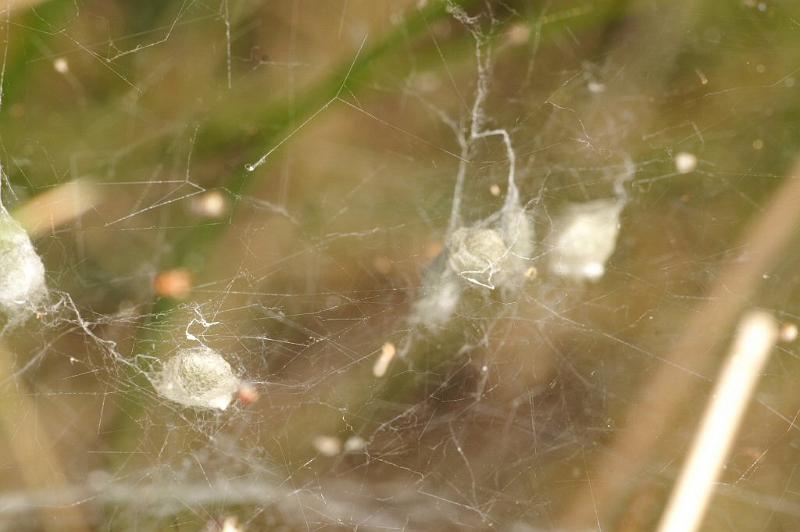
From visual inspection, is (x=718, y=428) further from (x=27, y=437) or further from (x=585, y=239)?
(x=27, y=437)

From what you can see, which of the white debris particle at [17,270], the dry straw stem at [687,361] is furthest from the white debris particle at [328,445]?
the white debris particle at [17,270]

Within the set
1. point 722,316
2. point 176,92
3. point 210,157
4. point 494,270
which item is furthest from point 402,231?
point 722,316

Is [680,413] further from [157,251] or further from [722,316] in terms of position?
[157,251]

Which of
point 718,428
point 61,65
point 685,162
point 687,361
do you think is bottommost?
point 718,428

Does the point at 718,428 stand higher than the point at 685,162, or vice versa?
the point at 685,162

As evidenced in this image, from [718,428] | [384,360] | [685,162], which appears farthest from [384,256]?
[718,428]

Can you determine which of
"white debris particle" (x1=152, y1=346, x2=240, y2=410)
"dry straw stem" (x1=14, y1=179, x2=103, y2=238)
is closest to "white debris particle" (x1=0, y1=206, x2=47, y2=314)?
"dry straw stem" (x1=14, y1=179, x2=103, y2=238)

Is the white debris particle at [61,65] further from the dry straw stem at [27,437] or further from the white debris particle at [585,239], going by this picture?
the white debris particle at [585,239]

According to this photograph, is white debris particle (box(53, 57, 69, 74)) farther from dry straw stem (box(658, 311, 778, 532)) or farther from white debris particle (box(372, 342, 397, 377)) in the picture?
dry straw stem (box(658, 311, 778, 532))
